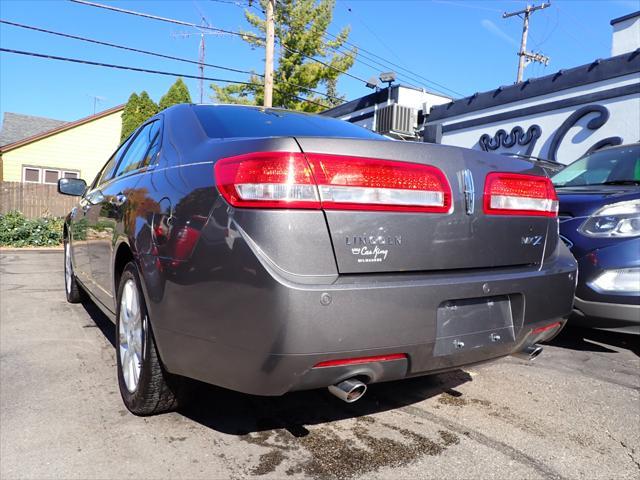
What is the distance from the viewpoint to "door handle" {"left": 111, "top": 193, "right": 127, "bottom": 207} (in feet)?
9.85

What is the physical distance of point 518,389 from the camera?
Answer: 3143 millimetres

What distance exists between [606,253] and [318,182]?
104 inches

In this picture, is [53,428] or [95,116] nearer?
[53,428]

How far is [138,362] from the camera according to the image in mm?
2594

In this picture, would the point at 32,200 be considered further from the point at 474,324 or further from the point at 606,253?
the point at 474,324

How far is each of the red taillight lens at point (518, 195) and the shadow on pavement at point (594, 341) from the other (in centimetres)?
206

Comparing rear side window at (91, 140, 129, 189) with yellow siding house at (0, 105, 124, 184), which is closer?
rear side window at (91, 140, 129, 189)

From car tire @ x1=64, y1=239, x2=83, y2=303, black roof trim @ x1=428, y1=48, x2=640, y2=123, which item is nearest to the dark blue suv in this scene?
car tire @ x1=64, y1=239, x2=83, y2=303

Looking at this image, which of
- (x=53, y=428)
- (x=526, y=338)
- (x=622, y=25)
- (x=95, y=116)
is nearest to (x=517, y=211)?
(x=526, y=338)

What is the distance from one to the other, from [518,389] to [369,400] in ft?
3.17

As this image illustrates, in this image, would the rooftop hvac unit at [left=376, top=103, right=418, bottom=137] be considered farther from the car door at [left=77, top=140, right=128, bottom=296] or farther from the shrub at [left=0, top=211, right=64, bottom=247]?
the car door at [left=77, top=140, right=128, bottom=296]

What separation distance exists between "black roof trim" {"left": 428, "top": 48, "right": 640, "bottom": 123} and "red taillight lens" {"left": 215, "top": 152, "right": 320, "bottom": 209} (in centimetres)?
1099

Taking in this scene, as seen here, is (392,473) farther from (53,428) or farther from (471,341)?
(53,428)

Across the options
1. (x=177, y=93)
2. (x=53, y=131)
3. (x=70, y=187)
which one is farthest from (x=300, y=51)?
(x=70, y=187)
